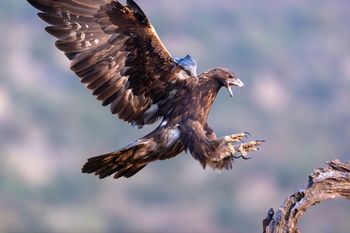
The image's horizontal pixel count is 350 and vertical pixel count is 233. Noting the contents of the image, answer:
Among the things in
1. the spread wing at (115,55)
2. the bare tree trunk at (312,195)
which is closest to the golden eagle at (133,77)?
the spread wing at (115,55)

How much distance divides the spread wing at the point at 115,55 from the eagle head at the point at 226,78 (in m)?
0.33

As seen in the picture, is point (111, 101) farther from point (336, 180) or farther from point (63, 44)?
point (336, 180)

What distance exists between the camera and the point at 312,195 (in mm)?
6141

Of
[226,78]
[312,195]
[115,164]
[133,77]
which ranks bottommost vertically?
[312,195]

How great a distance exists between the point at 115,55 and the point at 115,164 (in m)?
1.14

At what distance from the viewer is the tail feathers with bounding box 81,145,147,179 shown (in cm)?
742

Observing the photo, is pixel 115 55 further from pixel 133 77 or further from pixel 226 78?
pixel 226 78

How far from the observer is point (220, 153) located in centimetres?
708

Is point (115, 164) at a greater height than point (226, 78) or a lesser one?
lesser

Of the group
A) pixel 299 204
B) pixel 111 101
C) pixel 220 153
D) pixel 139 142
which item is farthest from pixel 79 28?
pixel 299 204

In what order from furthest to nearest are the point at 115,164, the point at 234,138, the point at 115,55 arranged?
the point at 115,55 < the point at 115,164 < the point at 234,138

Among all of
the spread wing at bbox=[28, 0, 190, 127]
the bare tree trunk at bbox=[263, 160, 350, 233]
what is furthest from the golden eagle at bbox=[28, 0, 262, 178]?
the bare tree trunk at bbox=[263, 160, 350, 233]

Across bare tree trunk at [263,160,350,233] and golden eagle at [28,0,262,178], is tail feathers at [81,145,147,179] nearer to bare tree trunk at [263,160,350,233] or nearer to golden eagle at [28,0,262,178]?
golden eagle at [28,0,262,178]

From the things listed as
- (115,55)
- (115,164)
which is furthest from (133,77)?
(115,164)
